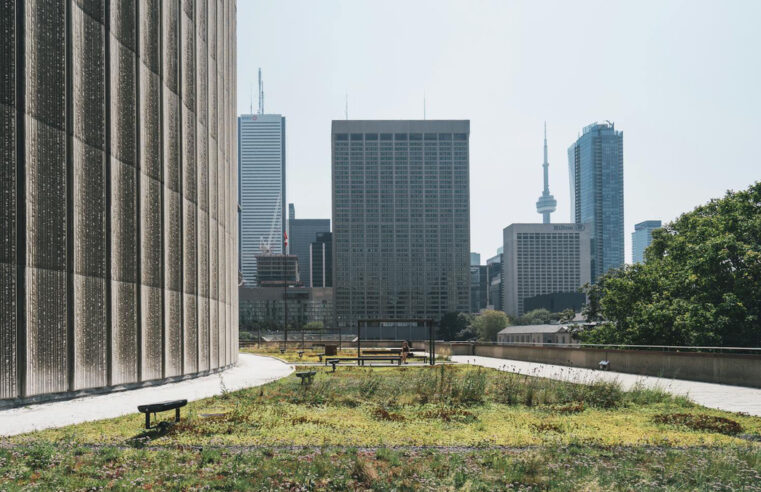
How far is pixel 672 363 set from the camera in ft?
78.5

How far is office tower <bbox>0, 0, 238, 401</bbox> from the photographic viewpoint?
1700 cm

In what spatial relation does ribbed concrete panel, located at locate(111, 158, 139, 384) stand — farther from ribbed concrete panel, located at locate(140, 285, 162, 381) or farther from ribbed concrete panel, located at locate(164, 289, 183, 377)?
ribbed concrete panel, located at locate(164, 289, 183, 377)

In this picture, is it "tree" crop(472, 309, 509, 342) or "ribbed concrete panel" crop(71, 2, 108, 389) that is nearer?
"ribbed concrete panel" crop(71, 2, 108, 389)

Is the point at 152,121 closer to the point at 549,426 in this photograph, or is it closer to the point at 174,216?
the point at 174,216

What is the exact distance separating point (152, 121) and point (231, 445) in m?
16.4

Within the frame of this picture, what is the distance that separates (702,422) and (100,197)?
1791 cm

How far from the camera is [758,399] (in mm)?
16750

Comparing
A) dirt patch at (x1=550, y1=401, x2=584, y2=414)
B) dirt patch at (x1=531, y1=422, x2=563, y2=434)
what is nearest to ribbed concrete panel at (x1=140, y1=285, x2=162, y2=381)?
dirt patch at (x1=550, y1=401, x2=584, y2=414)

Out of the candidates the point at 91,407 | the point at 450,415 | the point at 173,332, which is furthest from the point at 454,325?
the point at 450,415

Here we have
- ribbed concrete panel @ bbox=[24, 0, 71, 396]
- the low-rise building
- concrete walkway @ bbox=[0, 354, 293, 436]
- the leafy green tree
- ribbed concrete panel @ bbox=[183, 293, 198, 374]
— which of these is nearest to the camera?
concrete walkway @ bbox=[0, 354, 293, 436]

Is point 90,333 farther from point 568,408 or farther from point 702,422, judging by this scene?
point 702,422

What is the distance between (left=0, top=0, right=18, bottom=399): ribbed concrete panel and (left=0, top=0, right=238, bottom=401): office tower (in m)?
0.03

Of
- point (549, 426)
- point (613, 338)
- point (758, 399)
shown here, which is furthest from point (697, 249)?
point (549, 426)

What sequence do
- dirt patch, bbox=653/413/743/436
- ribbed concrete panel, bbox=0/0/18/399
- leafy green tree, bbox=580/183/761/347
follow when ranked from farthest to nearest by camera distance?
leafy green tree, bbox=580/183/761/347 → ribbed concrete panel, bbox=0/0/18/399 → dirt patch, bbox=653/413/743/436
